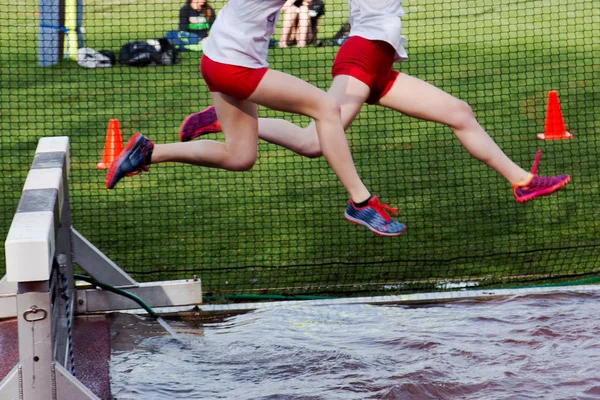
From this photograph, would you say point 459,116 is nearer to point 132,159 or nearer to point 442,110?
point 442,110

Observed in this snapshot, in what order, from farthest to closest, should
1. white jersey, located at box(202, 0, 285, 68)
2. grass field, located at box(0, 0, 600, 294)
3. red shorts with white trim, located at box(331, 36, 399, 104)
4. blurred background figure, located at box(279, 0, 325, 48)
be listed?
blurred background figure, located at box(279, 0, 325, 48) → grass field, located at box(0, 0, 600, 294) → red shorts with white trim, located at box(331, 36, 399, 104) → white jersey, located at box(202, 0, 285, 68)

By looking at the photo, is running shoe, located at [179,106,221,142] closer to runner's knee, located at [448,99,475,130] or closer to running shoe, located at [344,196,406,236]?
running shoe, located at [344,196,406,236]

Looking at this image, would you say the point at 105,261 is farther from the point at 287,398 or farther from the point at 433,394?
the point at 433,394

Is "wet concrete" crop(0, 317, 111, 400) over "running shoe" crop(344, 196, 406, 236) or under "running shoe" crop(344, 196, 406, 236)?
under

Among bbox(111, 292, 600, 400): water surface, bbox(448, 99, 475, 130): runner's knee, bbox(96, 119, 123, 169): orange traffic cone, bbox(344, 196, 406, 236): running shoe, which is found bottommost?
bbox(111, 292, 600, 400): water surface

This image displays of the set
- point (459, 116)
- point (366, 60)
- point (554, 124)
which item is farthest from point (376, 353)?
point (554, 124)

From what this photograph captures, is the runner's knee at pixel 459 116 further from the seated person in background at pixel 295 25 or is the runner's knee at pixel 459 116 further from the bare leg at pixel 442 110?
the seated person in background at pixel 295 25

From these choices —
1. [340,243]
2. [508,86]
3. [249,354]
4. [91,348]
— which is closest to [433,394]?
[249,354]

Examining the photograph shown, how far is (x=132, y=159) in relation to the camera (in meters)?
5.24

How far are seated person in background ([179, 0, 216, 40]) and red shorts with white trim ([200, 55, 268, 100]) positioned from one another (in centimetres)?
943

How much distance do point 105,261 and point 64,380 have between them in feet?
6.53

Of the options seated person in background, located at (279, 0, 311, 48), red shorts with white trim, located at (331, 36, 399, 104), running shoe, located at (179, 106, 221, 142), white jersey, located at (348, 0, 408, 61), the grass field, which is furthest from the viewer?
seated person in background, located at (279, 0, 311, 48)

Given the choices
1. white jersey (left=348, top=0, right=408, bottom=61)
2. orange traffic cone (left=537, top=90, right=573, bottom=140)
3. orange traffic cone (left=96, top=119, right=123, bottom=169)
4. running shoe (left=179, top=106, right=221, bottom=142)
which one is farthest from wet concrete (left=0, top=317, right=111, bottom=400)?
orange traffic cone (left=537, top=90, right=573, bottom=140)

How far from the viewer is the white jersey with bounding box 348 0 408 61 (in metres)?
4.83
